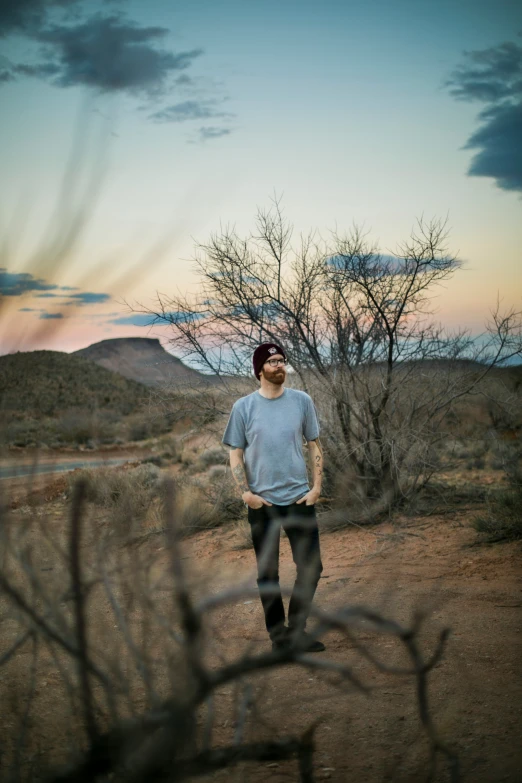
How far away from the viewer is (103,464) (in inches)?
59.8

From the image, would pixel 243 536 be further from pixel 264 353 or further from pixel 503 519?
pixel 264 353

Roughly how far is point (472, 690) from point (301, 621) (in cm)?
324

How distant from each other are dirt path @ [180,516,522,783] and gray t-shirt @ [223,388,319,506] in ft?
2.29

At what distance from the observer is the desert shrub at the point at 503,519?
870 cm

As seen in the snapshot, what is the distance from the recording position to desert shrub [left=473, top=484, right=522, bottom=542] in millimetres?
8703

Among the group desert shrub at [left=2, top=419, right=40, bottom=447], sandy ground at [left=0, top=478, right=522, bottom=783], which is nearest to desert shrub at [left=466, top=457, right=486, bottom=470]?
sandy ground at [left=0, top=478, right=522, bottom=783]

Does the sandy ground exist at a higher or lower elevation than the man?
lower

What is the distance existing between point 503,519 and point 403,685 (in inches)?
199

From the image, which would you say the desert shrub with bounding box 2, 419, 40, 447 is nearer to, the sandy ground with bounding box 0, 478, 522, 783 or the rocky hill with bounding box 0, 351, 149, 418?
the rocky hill with bounding box 0, 351, 149, 418

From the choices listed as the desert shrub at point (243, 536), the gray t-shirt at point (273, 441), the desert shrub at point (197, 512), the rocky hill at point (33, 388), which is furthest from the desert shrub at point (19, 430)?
the desert shrub at point (197, 512)

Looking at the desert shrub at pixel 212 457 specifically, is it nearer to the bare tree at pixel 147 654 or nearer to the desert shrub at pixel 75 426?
the bare tree at pixel 147 654

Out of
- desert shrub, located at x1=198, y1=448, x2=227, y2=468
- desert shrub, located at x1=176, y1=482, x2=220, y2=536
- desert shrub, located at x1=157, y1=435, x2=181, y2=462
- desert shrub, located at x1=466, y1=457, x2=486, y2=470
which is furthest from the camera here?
desert shrub, located at x1=198, y1=448, x2=227, y2=468

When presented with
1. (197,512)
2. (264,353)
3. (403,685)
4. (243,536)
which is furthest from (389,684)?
(197,512)

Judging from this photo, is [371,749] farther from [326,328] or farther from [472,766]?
[326,328]
